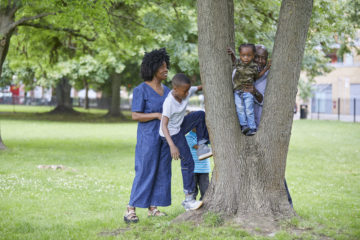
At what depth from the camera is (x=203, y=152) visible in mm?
6039

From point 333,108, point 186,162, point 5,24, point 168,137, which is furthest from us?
point 333,108

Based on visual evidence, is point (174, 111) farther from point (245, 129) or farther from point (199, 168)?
point (199, 168)

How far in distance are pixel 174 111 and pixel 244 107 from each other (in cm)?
81

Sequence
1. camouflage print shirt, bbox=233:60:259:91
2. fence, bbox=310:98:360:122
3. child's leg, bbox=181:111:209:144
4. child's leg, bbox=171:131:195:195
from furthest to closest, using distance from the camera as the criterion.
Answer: fence, bbox=310:98:360:122, child's leg, bbox=181:111:209:144, child's leg, bbox=171:131:195:195, camouflage print shirt, bbox=233:60:259:91

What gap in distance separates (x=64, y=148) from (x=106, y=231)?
36.7 feet

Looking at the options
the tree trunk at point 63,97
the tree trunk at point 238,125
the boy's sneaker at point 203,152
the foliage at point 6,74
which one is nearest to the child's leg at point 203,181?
the boy's sneaker at point 203,152

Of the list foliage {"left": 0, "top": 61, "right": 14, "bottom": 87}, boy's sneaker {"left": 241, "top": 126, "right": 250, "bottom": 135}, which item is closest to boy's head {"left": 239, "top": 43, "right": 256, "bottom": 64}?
boy's sneaker {"left": 241, "top": 126, "right": 250, "bottom": 135}

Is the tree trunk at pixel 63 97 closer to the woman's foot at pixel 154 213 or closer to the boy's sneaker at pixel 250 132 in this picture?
the woman's foot at pixel 154 213

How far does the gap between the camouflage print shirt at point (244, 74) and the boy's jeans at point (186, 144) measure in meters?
0.63

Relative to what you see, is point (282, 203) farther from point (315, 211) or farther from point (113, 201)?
point (113, 201)

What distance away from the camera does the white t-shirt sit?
5.52 metres

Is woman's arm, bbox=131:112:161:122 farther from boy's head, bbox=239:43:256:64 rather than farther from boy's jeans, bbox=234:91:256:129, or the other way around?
boy's head, bbox=239:43:256:64

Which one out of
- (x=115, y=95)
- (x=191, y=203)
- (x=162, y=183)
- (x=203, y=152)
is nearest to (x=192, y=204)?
(x=191, y=203)

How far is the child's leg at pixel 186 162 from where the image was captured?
227 inches
